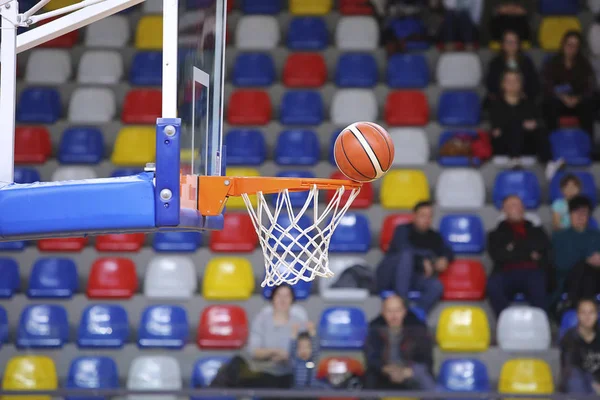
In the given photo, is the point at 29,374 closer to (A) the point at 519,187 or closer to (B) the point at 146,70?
(B) the point at 146,70

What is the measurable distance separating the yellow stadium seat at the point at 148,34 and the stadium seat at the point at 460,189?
2.82 m

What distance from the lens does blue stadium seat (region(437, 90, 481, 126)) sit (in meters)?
8.36

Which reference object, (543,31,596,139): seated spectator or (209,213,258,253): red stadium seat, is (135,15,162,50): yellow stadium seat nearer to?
(209,213,258,253): red stadium seat

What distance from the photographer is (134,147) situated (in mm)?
8250

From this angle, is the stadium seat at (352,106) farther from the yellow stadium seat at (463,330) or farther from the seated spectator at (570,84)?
the yellow stadium seat at (463,330)

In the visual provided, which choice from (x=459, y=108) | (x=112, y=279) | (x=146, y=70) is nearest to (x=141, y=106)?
(x=146, y=70)

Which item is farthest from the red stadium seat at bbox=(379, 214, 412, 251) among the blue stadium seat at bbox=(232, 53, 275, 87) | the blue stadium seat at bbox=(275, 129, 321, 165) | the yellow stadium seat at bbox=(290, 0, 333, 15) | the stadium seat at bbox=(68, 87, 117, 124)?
the stadium seat at bbox=(68, 87, 117, 124)

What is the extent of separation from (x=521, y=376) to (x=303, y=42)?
363cm

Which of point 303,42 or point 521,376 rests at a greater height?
point 303,42

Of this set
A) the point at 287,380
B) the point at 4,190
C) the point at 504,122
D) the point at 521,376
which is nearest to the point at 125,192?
the point at 4,190

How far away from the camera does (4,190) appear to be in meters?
3.68

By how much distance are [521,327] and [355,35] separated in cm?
314

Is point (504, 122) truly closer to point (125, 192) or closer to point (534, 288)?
point (534, 288)

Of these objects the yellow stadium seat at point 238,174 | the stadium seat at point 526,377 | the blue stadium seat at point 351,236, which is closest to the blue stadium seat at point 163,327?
the yellow stadium seat at point 238,174
